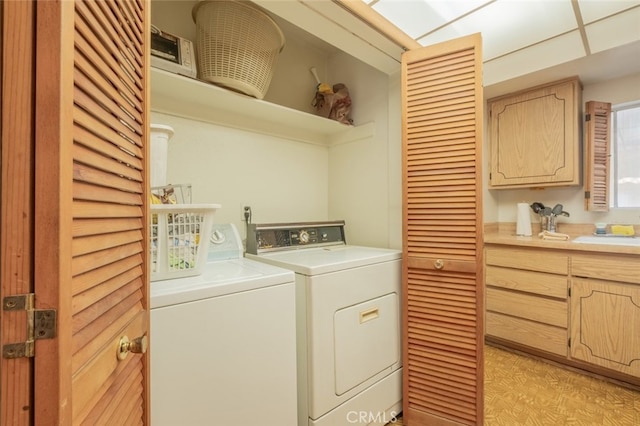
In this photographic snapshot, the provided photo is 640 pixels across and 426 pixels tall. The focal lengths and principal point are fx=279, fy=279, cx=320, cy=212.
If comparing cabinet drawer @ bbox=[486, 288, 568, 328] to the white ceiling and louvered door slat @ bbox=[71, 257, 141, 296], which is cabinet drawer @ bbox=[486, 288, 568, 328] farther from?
louvered door slat @ bbox=[71, 257, 141, 296]

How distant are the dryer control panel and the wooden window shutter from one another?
2.11m

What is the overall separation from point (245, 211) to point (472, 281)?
1437 mm

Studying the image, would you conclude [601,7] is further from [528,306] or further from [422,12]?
[528,306]

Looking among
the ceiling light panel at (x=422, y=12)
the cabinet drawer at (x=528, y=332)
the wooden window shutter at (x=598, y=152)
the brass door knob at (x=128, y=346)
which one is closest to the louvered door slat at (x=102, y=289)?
the brass door knob at (x=128, y=346)

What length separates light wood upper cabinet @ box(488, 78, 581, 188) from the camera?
2.28m

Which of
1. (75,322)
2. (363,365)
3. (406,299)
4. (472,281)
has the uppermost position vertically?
(75,322)

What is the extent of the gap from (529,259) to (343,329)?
182 centimetres

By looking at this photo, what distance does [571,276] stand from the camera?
205cm

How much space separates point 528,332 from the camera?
2.25 meters

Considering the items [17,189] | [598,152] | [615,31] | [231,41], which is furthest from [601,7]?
[17,189]

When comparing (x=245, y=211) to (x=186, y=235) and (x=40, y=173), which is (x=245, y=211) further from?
(x=40, y=173)

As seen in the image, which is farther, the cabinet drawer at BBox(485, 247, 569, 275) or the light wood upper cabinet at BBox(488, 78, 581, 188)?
the light wood upper cabinet at BBox(488, 78, 581, 188)

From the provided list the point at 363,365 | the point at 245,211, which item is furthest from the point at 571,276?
the point at 245,211

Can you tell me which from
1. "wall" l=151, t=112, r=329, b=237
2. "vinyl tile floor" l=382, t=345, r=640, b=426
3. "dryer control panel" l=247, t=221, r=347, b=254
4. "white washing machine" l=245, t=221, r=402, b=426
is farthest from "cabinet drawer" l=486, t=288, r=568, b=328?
"wall" l=151, t=112, r=329, b=237
